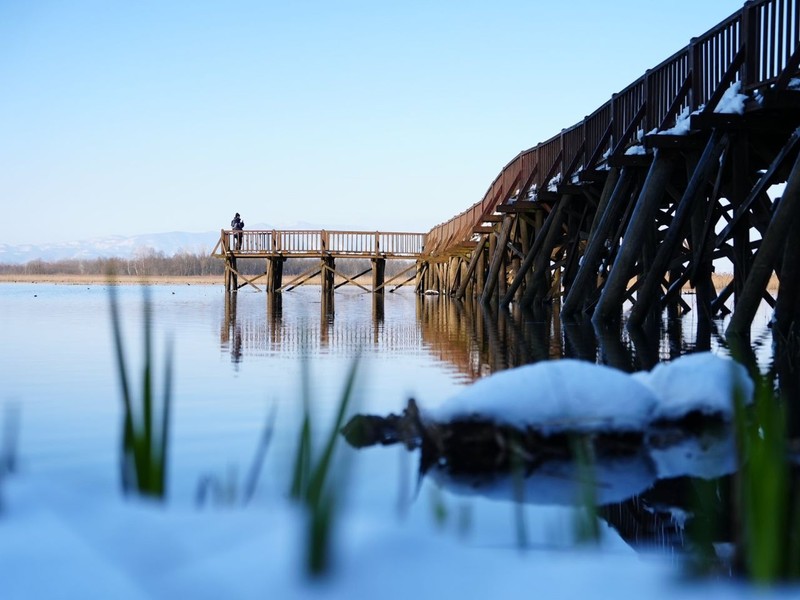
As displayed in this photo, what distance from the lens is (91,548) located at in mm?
1772

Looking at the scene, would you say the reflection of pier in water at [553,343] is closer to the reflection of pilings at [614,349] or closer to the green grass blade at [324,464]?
the reflection of pilings at [614,349]

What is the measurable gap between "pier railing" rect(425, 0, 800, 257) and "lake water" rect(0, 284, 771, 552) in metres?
2.54

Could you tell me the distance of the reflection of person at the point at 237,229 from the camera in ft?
126

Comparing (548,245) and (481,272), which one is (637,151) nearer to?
(548,245)

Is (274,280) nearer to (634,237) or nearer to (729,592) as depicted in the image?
(634,237)

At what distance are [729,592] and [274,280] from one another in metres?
35.5

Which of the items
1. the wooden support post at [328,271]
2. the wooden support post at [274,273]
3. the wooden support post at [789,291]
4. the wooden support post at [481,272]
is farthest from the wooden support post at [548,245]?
the wooden support post at [274,273]

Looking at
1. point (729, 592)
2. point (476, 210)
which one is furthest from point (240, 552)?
point (476, 210)

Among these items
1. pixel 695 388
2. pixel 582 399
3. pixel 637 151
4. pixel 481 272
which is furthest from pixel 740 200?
pixel 481 272

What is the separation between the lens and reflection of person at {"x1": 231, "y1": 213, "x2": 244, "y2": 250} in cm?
3831

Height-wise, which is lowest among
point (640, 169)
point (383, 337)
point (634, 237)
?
point (383, 337)

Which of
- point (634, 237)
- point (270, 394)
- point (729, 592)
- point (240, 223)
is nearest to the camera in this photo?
point (729, 592)

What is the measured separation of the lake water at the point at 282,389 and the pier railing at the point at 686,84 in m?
2.54

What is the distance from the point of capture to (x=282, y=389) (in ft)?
18.4
